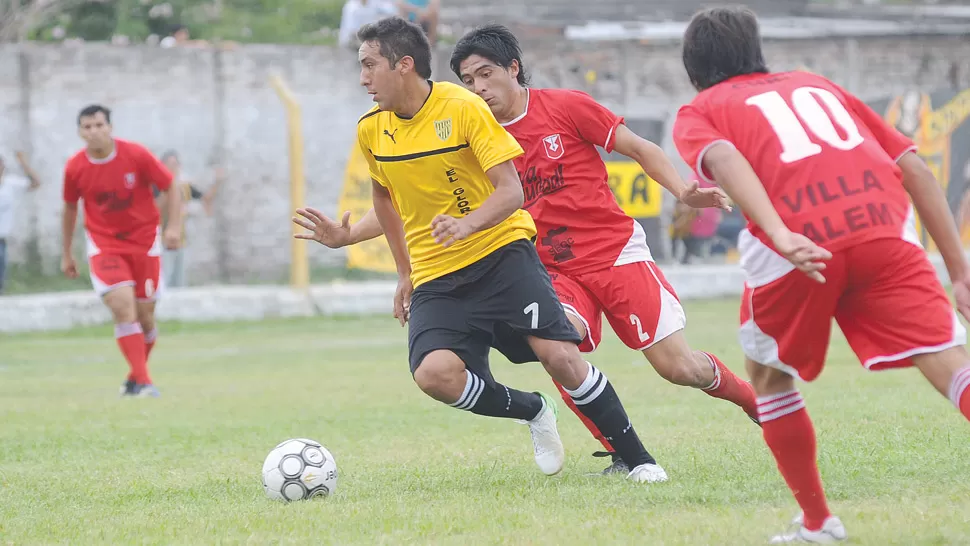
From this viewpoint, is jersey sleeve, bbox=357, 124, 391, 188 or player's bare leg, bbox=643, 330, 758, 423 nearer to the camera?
jersey sleeve, bbox=357, 124, 391, 188

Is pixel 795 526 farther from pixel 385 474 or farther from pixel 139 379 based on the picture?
pixel 139 379

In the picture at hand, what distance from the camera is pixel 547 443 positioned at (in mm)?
6152

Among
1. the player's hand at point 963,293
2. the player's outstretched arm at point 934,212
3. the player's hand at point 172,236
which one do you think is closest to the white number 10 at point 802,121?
the player's outstretched arm at point 934,212

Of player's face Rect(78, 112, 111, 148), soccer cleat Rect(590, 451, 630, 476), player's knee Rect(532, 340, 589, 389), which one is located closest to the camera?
player's knee Rect(532, 340, 589, 389)

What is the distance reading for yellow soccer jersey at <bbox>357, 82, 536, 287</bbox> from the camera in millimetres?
5840

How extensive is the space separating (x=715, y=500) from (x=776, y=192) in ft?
5.02

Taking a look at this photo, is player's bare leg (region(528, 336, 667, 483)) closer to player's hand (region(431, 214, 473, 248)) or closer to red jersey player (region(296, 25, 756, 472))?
red jersey player (region(296, 25, 756, 472))

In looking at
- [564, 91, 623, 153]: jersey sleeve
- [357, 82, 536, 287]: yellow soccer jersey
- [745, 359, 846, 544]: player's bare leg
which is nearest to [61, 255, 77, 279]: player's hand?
[357, 82, 536, 287]: yellow soccer jersey

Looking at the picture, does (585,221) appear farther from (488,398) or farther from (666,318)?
(488,398)

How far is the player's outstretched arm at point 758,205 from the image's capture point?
402 centimetres

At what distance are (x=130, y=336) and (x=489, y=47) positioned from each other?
562 centimetres

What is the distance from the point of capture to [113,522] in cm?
540

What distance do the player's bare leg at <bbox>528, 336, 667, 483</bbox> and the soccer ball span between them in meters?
1.05

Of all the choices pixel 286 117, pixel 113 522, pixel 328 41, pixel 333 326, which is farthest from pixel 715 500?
pixel 328 41
